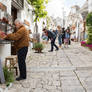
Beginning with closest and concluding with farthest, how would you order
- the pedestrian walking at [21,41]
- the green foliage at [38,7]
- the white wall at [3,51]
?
the pedestrian walking at [21,41] < the white wall at [3,51] < the green foliage at [38,7]

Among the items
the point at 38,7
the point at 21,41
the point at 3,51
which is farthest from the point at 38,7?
the point at 21,41

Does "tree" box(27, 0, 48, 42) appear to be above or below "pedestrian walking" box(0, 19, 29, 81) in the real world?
above

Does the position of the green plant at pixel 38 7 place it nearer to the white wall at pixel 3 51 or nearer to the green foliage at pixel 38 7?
the green foliage at pixel 38 7

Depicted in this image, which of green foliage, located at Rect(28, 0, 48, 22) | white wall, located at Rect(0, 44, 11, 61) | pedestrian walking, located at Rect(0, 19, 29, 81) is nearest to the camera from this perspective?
pedestrian walking, located at Rect(0, 19, 29, 81)

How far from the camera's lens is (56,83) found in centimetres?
492

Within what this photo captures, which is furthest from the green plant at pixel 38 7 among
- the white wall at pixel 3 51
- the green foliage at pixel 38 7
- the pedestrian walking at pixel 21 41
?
the pedestrian walking at pixel 21 41

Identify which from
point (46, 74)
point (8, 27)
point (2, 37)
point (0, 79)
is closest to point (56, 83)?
point (46, 74)

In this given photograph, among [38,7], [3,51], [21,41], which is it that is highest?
[38,7]

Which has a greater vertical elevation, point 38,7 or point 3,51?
point 38,7

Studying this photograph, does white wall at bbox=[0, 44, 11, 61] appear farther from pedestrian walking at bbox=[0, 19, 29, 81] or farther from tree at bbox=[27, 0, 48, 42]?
tree at bbox=[27, 0, 48, 42]

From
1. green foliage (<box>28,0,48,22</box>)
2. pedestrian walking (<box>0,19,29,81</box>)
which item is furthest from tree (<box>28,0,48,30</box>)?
pedestrian walking (<box>0,19,29,81</box>)

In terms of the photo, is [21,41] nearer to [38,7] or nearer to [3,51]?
[3,51]

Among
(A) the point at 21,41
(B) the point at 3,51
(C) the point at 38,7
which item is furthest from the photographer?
(C) the point at 38,7

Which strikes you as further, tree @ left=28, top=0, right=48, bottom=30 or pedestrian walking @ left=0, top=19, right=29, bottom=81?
tree @ left=28, top=0, right=48, bottom=30
